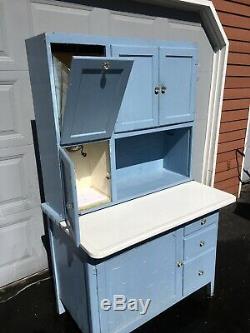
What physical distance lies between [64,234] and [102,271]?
0.41m

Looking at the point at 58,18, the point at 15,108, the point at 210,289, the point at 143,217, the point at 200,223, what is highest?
the point at 58,18

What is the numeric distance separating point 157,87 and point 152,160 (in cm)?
87

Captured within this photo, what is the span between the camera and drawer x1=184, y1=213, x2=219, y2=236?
227 cm

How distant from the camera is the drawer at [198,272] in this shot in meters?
2.41

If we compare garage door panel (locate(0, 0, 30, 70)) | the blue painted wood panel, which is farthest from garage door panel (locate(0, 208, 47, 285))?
garage door panel (locate(0, 0, 30, 70))

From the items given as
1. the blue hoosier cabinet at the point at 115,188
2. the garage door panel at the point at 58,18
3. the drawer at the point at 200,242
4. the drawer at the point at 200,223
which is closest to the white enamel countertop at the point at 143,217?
the blue hoosier cabinet at the point at 115,188

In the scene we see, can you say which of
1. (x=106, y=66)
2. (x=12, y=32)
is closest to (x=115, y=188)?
(x=106, y=66)

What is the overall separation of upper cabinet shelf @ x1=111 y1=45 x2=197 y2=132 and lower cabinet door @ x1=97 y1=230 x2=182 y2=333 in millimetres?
878

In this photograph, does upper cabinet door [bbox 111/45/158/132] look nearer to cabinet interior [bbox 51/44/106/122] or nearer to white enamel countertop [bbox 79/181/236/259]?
cabinet interior [bbox 51/44/106/122]

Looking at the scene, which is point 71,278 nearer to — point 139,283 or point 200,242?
point 139,283

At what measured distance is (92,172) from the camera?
2.41 metres

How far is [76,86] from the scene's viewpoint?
166 centimetres

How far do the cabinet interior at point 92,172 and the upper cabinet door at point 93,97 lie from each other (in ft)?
0.75

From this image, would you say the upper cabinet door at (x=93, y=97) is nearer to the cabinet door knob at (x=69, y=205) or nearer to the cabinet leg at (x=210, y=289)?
the cabinet door knob at (x=69, y=205)
